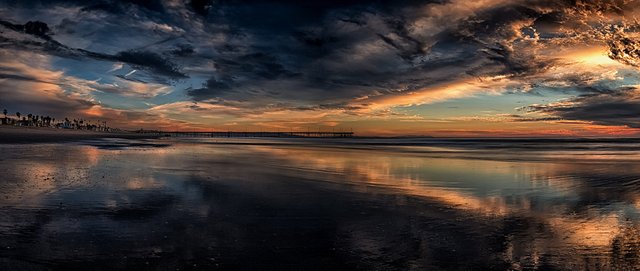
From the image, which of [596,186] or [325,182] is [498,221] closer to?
[325,182]

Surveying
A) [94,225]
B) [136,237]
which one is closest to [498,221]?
[136,237]

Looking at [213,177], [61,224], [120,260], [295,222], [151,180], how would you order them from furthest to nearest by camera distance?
[213,177], [151,180], [295,222], [61,224], [120,260]

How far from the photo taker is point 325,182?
17.5 m

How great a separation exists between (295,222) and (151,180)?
9964mm

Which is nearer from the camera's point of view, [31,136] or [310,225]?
[310,225]

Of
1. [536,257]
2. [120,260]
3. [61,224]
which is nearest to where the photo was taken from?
[120,260]

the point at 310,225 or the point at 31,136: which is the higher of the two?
the point at 31,136

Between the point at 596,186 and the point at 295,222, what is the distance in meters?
14.6

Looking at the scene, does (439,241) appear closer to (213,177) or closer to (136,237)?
(136,237)

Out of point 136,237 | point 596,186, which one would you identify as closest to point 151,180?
point 136,237

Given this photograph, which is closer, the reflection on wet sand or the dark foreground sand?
the reflection on wet sand

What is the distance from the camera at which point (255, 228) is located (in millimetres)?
8625

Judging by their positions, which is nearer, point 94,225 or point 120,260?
point 120,260

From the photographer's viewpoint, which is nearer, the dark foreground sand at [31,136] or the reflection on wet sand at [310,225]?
the reflection on wet sand at [310,225]
